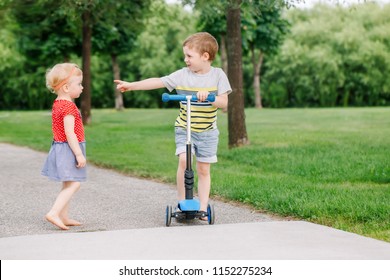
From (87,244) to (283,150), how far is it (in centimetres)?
852

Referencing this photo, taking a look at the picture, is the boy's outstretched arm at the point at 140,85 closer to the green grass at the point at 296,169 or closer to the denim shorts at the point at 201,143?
the denim shorts at the point at 201,143

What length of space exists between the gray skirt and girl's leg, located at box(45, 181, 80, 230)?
0.12m

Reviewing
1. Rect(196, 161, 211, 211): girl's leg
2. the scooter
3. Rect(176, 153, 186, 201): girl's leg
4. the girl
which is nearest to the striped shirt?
the scooter

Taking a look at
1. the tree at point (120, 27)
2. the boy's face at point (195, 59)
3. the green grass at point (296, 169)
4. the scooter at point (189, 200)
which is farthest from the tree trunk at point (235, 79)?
the scooter at point (189, 200)

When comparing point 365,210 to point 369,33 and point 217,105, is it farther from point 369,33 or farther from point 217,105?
point 369,33

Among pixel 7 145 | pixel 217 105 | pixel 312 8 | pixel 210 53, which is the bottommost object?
pixel 7 145

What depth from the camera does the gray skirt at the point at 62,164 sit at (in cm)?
670

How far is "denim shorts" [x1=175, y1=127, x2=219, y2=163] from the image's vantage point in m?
6.88

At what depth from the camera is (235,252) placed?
5.30 m

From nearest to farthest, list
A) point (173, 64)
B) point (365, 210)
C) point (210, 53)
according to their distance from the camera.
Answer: point (210, 53) < point (365, 210) < point (173, 64)

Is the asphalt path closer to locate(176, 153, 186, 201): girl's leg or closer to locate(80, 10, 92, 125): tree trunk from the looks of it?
locate(176, 153, 186, 201): girl's leg

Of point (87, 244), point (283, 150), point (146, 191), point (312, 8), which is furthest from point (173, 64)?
point (87, 244)

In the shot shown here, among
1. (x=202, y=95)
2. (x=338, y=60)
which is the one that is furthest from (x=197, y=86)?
(x=338, y=60)
